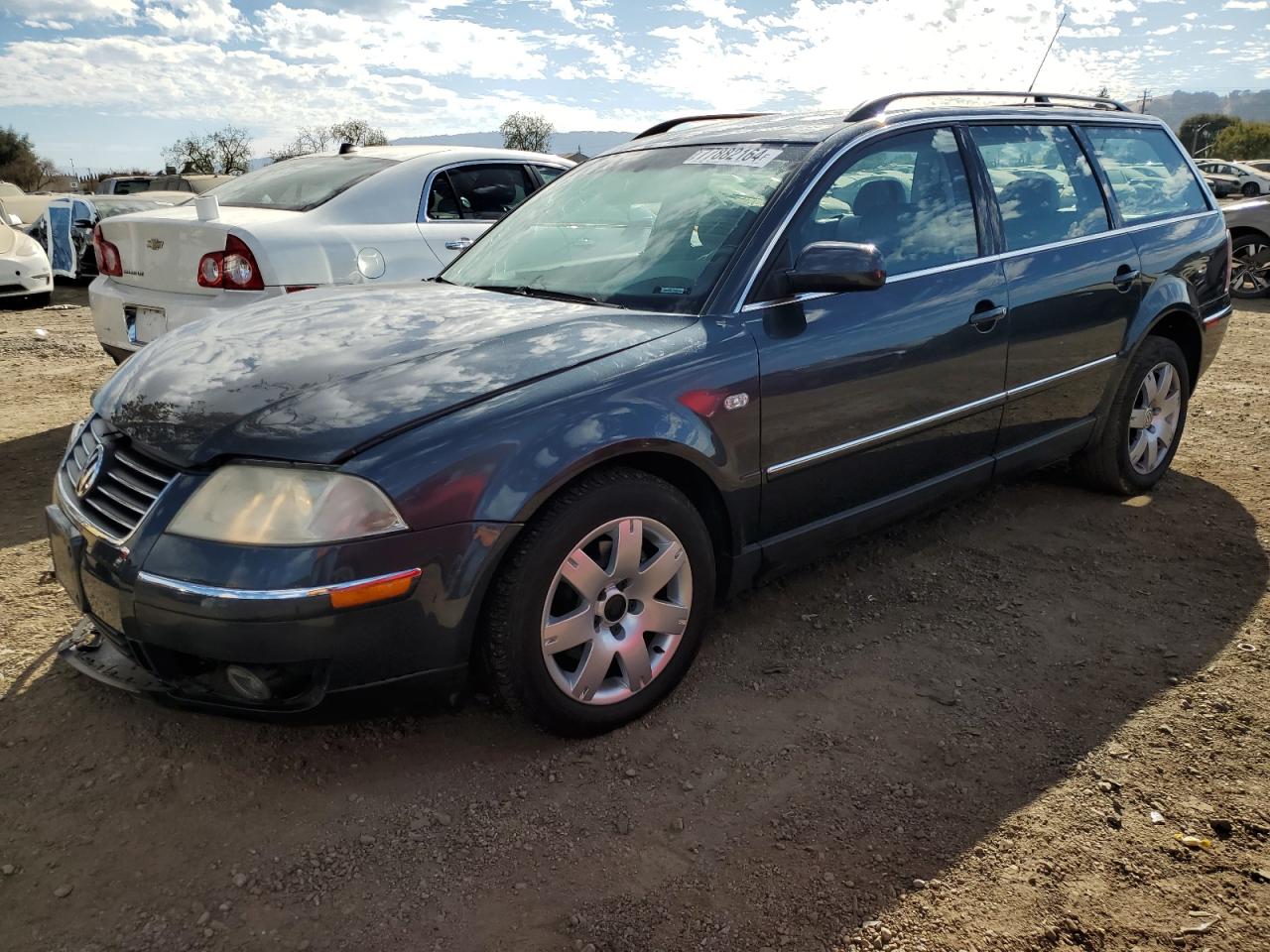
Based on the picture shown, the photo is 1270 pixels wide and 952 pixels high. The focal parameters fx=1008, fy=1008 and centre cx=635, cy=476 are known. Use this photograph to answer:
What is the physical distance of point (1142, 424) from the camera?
4.60 metres

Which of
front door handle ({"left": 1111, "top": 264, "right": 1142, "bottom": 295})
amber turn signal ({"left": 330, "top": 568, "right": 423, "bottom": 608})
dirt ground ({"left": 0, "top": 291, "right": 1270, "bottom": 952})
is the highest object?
front door handle ({"left": 1111, "top": 264, "right": 1142, "bottom": 295})

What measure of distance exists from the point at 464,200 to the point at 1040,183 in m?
3.51

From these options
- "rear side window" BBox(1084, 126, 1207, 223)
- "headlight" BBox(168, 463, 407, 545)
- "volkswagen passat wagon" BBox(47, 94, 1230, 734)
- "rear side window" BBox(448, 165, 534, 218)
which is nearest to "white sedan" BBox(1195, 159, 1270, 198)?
"rear side window" BBox(1084, 126, 1207, 223)

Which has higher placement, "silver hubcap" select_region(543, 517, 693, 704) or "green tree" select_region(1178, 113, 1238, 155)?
"green tree" select_region(1178, 113, 1238, 155)

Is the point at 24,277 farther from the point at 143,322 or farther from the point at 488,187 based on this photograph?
the point at 488,187

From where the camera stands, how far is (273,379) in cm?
262

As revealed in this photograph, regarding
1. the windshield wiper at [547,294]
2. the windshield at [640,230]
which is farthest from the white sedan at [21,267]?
the windshield wiper at [547,294]

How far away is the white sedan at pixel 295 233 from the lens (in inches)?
200

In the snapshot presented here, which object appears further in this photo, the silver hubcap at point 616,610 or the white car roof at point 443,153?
the white car roof at point 443,153

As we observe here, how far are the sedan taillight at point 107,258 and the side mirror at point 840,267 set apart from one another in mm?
4181

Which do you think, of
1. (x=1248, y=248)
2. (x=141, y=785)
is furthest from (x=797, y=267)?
(x=1248, y=248)

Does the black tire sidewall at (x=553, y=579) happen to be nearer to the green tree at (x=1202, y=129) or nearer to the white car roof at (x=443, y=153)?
the white car roof at (x=443, y=153)

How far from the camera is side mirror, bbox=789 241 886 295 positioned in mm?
2885

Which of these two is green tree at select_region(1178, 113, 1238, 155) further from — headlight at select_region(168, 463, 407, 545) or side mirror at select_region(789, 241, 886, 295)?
headlight at select_region(168, 463, 407, 545)
